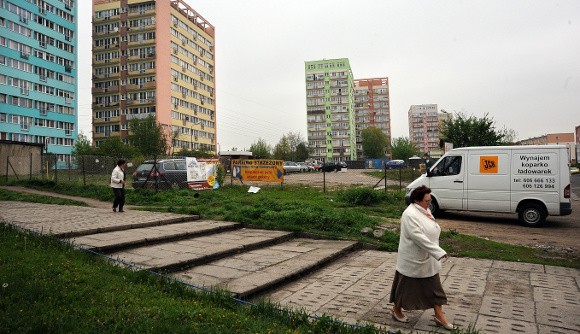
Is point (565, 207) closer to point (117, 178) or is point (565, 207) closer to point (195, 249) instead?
point (195, 249)

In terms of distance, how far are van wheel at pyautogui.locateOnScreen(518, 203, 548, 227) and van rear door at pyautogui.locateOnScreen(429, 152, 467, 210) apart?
1.67 meters

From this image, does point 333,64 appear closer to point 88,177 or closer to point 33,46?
point 33,46

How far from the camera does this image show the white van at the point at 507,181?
36.7 ft

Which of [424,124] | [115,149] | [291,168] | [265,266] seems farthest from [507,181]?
[424,124]

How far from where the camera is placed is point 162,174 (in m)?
17.3

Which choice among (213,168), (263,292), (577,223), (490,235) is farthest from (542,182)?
(213,168)

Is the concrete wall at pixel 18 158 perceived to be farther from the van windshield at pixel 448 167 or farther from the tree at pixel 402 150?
the tree at pixel 402 150

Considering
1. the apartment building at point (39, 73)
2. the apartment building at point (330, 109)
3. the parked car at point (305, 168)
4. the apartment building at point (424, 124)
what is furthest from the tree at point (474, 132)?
the apartment building at point (424, 124)

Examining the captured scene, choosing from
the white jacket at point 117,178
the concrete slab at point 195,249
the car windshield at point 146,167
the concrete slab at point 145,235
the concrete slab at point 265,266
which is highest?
the car windshield at point 146,167

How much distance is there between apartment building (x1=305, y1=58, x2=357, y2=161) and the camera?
122 m

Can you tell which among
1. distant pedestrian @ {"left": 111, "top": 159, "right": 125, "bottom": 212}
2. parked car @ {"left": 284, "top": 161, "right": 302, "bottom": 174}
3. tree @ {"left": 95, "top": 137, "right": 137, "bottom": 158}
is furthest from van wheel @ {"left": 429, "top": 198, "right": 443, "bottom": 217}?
tree @ {"left": 95, "top": 137, "right": 137, "bottom": 158}

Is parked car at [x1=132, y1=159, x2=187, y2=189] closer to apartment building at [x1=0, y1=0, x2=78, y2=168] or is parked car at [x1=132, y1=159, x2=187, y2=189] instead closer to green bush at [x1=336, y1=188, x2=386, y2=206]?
green bush at [x1=336, y1=188, x2=386, y2=206]

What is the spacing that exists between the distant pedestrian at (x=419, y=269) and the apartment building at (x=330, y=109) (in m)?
117

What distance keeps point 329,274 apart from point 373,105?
469 ft
